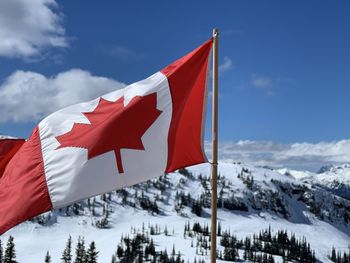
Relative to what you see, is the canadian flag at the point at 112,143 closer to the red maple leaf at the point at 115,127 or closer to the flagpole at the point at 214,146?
the red maple leaf at the point at 115,127

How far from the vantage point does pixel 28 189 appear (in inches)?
593

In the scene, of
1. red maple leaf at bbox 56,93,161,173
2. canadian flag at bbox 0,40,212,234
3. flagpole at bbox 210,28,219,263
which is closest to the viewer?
flagpole at bbox 210,28,219,263

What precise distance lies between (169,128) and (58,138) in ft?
11.7

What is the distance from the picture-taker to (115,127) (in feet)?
50.6

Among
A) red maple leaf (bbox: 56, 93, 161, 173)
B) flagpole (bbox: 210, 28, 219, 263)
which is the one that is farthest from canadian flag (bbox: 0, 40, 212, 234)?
flagpole (bbox: 210, 28, 219, 263)

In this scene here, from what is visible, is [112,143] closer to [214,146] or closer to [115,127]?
[115,127]

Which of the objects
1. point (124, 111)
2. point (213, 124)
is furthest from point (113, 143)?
point (213, 124)

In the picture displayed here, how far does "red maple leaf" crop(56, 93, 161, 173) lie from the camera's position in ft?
49.8

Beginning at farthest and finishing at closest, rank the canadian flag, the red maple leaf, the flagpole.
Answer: the red maple leaf, the canadian flag, the flagpole

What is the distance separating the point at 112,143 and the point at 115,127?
0.54 meters

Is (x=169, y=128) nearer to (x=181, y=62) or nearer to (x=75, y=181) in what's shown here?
(x=181, y=62)

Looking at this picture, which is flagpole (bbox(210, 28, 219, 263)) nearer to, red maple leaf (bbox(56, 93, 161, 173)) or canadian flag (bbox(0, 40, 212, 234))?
canadian flag (bbox(0, 40, 212, 234))

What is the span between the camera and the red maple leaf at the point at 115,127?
1516cm

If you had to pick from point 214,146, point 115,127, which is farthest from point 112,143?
point 214,146
